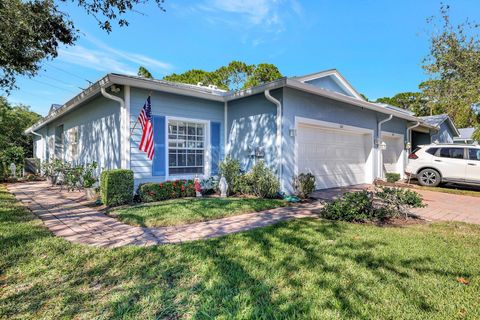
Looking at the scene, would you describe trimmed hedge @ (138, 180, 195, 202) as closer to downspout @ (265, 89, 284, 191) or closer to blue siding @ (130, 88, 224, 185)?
blue siding @ (130, 88, 224, 185)

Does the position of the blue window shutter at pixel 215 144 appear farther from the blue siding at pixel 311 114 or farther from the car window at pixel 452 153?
the car window at pixel 452 153

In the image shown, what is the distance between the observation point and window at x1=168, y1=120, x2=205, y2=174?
7.29 m

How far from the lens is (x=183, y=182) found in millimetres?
7023

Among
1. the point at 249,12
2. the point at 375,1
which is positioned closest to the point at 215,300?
the point at 249,12

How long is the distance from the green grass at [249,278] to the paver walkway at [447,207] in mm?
1582

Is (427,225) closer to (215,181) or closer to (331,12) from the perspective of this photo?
(215,181)

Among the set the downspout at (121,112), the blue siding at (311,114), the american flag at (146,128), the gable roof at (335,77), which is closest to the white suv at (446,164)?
the blue siding at (311,114)

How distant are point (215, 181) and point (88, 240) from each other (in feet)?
14.9

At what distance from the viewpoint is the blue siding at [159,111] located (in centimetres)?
647

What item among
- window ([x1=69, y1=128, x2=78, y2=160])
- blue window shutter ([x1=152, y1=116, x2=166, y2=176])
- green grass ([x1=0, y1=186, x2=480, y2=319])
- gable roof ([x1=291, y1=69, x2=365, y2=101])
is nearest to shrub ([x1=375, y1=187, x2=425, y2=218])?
green grass ([x1=0, y1=186, x2=480, y2=319])

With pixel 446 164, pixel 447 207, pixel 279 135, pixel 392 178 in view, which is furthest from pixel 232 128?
pixel 446 164

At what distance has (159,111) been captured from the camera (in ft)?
22.5

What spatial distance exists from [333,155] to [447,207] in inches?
144

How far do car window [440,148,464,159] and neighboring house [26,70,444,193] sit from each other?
7.58ft
